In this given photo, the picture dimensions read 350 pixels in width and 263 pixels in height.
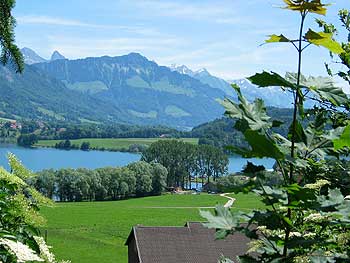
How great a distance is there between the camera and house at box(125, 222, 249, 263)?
63.4 feet

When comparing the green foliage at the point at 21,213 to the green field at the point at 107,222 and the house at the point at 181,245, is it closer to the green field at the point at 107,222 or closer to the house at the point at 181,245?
the house at the point at 181,245

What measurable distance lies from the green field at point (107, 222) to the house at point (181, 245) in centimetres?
803

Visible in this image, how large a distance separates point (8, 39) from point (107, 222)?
48.9 metres

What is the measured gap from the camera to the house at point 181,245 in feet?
63.4

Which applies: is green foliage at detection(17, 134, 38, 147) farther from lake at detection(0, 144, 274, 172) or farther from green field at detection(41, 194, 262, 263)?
green field at detection(41, 194, 262, 263)

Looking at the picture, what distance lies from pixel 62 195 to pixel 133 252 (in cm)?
5420

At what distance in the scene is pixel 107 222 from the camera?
51844 mm

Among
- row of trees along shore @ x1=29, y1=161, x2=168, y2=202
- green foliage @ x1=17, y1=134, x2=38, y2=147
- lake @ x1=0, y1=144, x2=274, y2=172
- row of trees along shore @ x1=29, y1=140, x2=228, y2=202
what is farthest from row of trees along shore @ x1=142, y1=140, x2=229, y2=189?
green foliage @ x1=17, y1=134, x2=38, y2=147

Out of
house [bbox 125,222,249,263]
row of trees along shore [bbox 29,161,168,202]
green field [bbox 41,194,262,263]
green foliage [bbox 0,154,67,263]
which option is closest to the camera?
green foliage [bbox 0,154,67,263]

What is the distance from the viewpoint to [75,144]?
16812 cm

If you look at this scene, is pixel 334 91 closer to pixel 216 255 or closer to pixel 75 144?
pixel 216 255

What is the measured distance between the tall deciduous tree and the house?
15.0 metres

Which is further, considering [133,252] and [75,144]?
[75,144]

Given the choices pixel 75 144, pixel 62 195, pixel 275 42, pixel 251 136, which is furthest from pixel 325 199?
pixel 75 144
